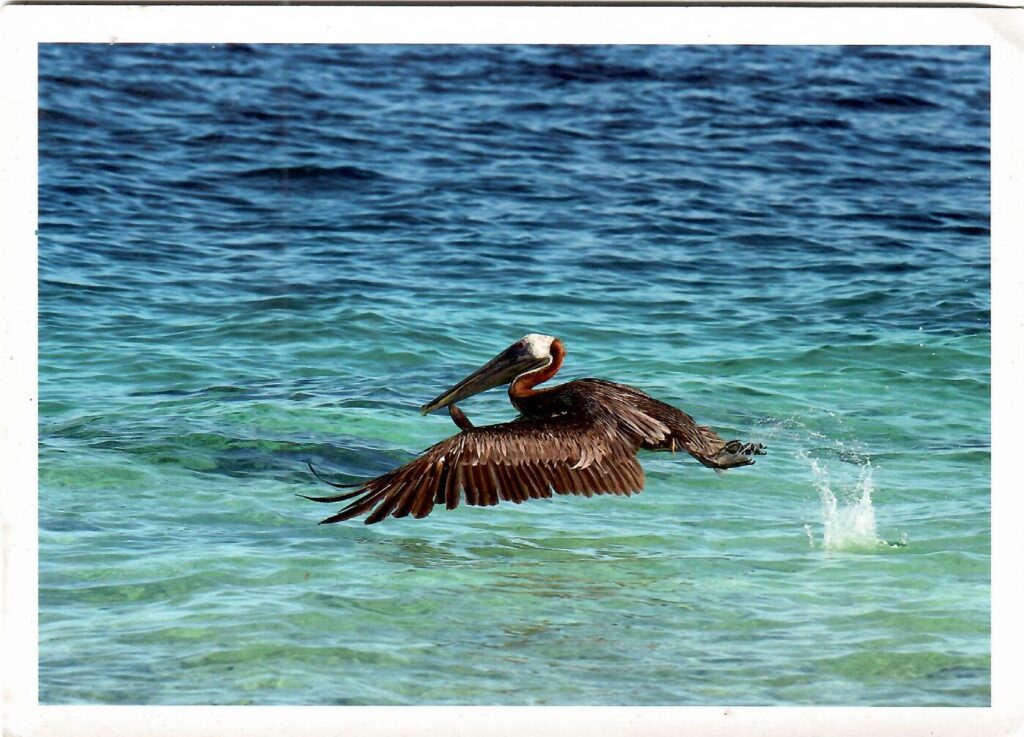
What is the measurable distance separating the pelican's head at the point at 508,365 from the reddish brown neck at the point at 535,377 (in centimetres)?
3

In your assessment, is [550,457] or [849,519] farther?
[849,519]

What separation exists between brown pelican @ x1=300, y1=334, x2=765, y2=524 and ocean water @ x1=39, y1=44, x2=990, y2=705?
0.29 meters

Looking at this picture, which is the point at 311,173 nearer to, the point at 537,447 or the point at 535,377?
the point at 535,377

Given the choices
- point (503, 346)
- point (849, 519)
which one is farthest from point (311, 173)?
point (849, 519)

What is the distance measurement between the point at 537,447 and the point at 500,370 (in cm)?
101

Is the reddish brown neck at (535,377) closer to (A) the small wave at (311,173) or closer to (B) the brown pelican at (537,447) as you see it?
(B) the brown pelican at (537,447)

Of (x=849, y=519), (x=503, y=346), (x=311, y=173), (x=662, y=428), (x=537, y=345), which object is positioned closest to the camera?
(x=849, y=519)

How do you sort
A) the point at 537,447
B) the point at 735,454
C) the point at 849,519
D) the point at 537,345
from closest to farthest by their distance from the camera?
the point at 537,447 < the point at 849,519 < the point at 735,454 < the point at 537,345

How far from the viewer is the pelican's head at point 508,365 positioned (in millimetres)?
8016

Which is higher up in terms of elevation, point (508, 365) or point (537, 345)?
point (537, 345)

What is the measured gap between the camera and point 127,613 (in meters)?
6.46

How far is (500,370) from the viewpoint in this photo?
8.05 metres

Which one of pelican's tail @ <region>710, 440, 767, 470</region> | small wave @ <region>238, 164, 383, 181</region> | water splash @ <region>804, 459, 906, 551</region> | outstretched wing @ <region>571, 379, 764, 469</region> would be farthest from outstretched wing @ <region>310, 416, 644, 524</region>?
small wave @ <region>238, 164, 383, 181</region>

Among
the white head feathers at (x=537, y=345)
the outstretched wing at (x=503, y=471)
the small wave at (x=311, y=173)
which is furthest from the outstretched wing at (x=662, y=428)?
the small wave at (x=311, y=173)
